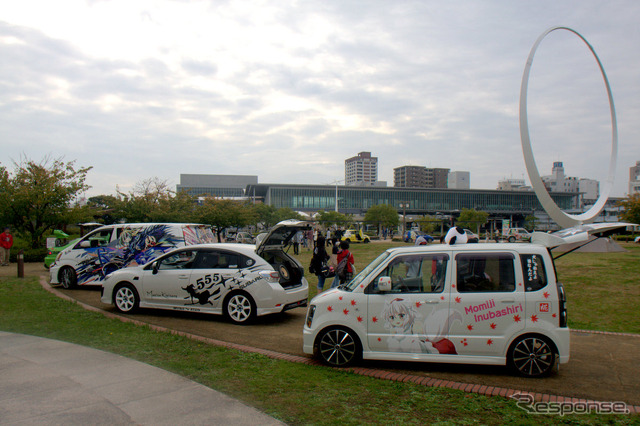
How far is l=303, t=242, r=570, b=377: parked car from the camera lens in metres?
5.52

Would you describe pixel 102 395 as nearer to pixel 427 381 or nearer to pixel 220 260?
pixel 427 381

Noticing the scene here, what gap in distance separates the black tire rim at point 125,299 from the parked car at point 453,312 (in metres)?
5.16

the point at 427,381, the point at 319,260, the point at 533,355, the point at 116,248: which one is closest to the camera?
the point at 427,381

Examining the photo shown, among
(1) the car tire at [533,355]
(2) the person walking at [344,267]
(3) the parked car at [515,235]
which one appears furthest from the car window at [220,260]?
(3) the parked car at [515,235]

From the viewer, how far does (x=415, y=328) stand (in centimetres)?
579

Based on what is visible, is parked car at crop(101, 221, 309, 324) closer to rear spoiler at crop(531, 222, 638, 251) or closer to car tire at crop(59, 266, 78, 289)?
car tire at crop(59, 266, 78, 289)

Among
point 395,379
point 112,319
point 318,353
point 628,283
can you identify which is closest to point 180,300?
point 112,319

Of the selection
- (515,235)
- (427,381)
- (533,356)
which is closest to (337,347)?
(427,381)

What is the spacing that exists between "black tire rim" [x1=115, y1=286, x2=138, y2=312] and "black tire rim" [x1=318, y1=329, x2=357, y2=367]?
5.34m

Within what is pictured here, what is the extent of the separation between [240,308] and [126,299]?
2817mm

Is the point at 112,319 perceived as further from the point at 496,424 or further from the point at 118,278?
the point at 496,424

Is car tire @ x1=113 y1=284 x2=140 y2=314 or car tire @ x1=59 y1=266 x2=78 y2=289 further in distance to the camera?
car tire @ x1=59 y1=266 x2=78 y2=289

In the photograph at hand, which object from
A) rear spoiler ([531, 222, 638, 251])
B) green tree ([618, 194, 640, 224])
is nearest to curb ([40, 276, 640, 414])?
rear spoiler ([531, 222, 638, 251])

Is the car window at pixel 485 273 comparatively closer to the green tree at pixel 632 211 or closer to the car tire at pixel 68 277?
the car tire at pixel 68 277
